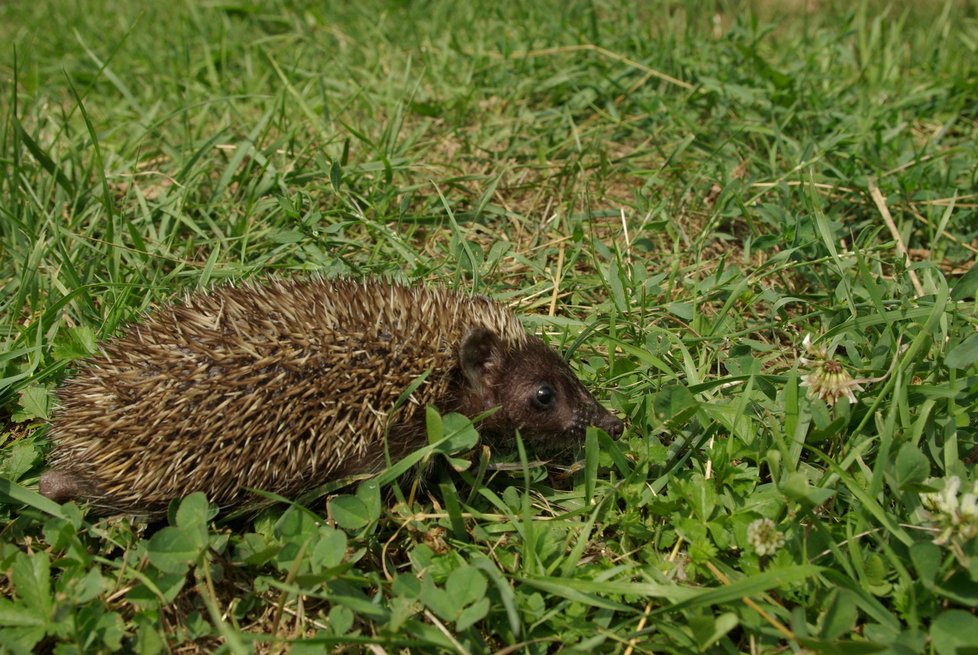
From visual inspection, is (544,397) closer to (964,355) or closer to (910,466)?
(910,466)

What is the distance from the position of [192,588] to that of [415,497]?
1026mm

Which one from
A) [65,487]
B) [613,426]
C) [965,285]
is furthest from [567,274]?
[65,487]

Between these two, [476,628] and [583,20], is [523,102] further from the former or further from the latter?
[476,628]

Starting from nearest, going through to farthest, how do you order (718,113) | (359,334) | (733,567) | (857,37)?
(733,567) → (359,334) → (718,113) → (857,37)

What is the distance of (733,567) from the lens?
124 inches

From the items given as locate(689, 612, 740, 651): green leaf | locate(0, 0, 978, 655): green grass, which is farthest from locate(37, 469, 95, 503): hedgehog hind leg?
locate(689, 612, 740, 651): green leaf

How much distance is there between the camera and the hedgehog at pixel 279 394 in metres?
3.27

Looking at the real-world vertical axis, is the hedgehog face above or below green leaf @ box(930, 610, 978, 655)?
above

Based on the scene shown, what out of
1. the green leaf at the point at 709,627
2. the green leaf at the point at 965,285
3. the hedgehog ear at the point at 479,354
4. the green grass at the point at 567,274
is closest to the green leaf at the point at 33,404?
the green grass at the point at 567,274

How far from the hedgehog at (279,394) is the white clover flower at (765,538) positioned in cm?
86

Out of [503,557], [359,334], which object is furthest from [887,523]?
[359,334]

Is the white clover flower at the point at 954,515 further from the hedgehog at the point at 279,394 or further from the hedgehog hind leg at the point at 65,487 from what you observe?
the hedgehog hind leg at the point at 65,487

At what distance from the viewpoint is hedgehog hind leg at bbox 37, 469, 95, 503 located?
3346 millimetres

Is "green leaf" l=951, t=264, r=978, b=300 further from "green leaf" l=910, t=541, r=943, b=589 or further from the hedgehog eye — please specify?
the hedgehog eye
